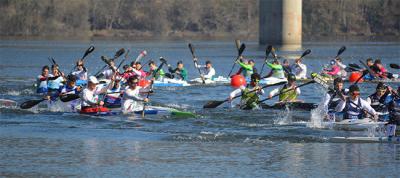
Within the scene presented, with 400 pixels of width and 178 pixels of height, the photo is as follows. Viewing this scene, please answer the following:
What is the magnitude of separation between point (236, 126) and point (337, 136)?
3166 millimetres

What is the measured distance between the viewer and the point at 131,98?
2623 centimetres

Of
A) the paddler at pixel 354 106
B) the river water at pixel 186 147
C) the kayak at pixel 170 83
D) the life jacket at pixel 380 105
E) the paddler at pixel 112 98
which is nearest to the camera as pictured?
the river water at pixel 186 147

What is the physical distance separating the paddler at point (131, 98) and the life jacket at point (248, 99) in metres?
3.07

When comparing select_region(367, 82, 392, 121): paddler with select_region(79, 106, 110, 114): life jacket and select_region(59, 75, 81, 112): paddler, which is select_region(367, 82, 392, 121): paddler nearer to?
select_region(79, 106, 110, 114): life jacket

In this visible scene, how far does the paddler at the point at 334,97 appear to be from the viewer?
24.2m

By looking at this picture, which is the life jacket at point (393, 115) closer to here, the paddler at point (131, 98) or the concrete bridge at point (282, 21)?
the paddler at point (131, 98)

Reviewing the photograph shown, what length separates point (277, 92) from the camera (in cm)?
2817

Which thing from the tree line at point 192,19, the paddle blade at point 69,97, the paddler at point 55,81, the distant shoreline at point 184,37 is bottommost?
the paddle blade at point 69,97

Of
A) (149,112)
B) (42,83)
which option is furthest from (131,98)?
(42,83)

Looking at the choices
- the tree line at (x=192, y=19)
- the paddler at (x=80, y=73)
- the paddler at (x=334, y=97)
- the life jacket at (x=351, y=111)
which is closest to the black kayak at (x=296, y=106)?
the paddler at (x=334, y=97)

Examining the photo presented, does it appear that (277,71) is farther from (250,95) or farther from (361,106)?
(361,106)

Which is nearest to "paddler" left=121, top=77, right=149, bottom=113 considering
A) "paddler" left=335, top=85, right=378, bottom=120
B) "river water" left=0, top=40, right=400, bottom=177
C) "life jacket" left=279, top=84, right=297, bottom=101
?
"river water" left=0, top=40, right=400, bottom=177

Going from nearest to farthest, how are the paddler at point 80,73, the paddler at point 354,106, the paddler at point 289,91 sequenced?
the paddler at point 354,106 → the paddler at point 289,91 → the paddler at point 80,73

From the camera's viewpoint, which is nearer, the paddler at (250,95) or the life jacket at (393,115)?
the life jacket at (393,115)
